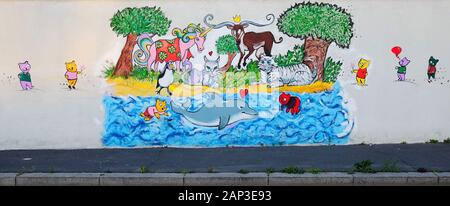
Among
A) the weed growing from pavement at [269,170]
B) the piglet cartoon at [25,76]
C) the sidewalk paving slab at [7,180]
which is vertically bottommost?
the sidewalk paving slab at [7,180]

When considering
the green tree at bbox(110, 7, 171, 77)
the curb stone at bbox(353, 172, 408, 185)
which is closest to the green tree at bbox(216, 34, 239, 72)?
the green tree at bbox(110, 7, 171, 77)

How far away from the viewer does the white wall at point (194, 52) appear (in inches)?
372

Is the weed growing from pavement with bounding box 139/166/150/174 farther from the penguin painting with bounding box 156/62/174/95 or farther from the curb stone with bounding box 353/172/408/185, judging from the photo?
the curb stone with bounding box 353/172/408/185

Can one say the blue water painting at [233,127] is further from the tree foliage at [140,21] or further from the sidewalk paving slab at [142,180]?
the sidewalk paving slab at [142,180]

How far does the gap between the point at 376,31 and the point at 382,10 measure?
39 centimetres

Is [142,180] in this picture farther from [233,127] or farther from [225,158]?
[233,127]

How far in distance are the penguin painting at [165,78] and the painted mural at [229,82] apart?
0.02 m

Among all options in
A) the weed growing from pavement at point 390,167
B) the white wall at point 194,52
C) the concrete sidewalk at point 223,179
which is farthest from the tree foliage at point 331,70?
the concrete sidewalk at point 223,179

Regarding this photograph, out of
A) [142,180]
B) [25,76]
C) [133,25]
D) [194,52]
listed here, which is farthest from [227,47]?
[25,76]

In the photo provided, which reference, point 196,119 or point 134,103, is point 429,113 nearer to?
point 196,119

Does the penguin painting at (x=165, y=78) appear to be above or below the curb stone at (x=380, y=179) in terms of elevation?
above

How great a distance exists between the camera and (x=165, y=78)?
Result: 958cm

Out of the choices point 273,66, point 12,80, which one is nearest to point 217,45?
point 273,66

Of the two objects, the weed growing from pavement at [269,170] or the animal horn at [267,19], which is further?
the animal horn at [267,19]
